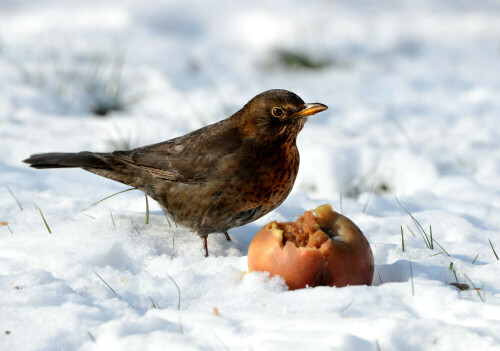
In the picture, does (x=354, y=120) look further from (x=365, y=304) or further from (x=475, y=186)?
(x=365, y=304)

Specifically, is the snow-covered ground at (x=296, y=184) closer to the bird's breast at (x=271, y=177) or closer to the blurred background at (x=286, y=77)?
the blurred background at (x=286, y=77)

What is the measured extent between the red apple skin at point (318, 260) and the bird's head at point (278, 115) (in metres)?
0.90

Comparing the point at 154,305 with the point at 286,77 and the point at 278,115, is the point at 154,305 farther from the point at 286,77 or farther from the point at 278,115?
the point at 286,77

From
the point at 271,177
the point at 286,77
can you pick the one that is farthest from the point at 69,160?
the point at 286,77

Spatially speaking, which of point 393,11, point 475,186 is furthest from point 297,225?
point 393,11

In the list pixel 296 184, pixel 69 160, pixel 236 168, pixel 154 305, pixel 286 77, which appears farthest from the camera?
pixel 286 77

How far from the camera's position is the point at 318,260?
120 inches

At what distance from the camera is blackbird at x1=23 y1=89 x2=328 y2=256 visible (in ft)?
12.5

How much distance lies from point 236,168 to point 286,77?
4465mm

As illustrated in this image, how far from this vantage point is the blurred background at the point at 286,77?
5.89 meters

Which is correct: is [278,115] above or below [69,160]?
above

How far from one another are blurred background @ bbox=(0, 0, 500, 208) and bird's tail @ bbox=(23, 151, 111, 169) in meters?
1.12

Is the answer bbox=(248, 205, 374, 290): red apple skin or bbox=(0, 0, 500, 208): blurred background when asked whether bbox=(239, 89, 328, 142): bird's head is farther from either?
bbox=(0, 0, 500, 208): blurred background

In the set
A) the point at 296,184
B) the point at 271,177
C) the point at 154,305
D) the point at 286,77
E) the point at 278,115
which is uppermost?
the point at 278,115
